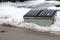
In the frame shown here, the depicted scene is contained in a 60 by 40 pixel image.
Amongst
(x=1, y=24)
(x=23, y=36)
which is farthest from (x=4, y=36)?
(x=1, y=24)

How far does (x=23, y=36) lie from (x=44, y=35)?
0.09 meters

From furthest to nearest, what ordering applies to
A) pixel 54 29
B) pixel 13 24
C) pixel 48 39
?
1. pixel 13 24
2. pixel 54 29
3. pixel 48 39

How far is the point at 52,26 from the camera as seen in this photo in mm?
819

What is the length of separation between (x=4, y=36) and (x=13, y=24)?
174 mm

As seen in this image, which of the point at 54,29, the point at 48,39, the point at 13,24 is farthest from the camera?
the point at 13,24

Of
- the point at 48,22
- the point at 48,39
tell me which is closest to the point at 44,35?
the point at 48,39

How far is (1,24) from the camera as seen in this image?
2.98ft

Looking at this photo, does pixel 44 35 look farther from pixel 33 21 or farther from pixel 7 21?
pixel 7 21

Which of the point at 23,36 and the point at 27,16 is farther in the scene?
the point at 27,16

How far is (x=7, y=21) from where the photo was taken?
94cm

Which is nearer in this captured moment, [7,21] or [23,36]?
[23,36]

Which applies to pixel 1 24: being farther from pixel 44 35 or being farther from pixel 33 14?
pixel 44 35

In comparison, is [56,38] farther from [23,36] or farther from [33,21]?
[33,21]

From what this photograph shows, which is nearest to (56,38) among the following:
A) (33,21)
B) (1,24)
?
(33,21)
